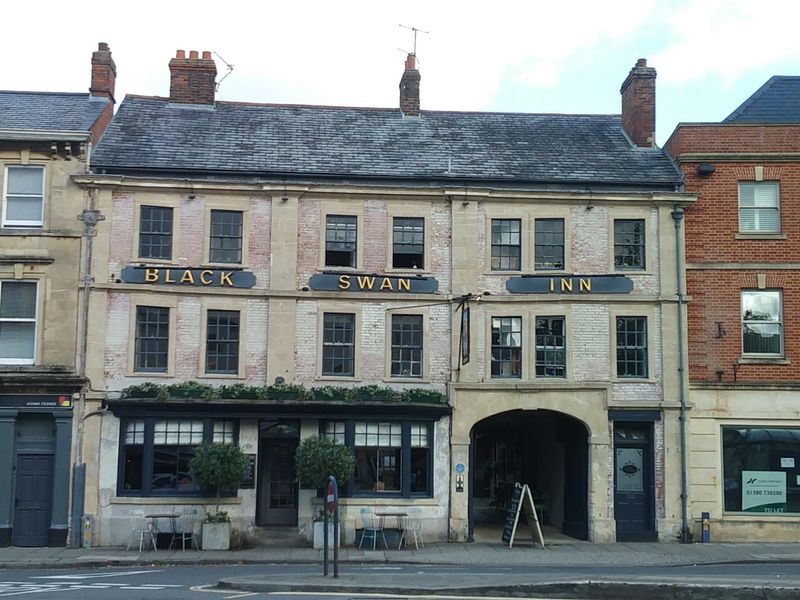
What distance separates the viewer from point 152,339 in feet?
79.0

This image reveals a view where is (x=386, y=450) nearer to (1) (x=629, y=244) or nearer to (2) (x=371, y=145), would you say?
(1) (x=629, y=244)

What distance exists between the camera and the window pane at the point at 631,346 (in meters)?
24.8

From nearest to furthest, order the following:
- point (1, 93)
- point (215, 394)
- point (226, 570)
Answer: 1. point (226, 570)
2. point (215, 394)
3. point (1, 93)

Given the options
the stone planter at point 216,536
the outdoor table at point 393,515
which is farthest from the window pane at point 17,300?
the outdoor table at point 393,515

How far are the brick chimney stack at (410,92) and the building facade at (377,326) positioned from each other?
3.30 m

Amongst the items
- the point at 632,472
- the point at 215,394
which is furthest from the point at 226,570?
the point at 632,472

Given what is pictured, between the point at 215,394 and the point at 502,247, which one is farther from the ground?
the point at 502,247

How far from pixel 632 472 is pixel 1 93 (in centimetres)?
2085

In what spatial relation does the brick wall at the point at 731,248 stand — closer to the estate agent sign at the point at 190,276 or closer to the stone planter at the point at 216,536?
the estate agent sign at the point at 190,276

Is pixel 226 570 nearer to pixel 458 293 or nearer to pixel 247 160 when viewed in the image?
pixel 458 293

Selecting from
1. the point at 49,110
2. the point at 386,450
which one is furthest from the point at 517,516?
the point at 49,110

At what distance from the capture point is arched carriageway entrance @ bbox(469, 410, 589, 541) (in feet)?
82.0

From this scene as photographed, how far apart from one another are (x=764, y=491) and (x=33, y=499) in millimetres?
18792

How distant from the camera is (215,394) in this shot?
23.6 m
